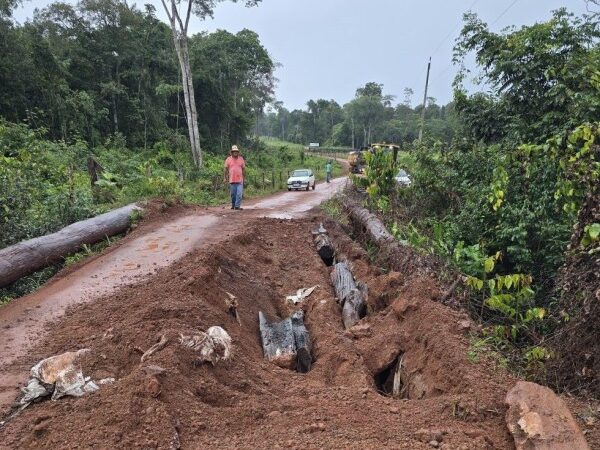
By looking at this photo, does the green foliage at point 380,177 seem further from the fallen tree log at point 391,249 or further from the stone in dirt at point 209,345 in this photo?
the stone in dirt at point 209,345

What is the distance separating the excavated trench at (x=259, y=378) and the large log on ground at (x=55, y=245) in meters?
1.72

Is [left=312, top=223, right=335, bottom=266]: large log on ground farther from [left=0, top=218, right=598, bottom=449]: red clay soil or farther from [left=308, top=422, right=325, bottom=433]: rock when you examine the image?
[left=308, top=422, right=325, bottom=433]: rock

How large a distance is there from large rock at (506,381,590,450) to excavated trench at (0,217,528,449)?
0.11 m

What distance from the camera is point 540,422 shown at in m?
2.85

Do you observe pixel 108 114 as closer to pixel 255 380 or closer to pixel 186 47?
pixel 186 47

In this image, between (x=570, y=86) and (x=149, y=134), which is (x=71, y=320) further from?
(x=149, y=134)

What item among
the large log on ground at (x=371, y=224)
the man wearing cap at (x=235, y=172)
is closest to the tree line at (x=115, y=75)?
the man wearing cap at (x=235, y=172)

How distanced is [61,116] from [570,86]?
21371mm

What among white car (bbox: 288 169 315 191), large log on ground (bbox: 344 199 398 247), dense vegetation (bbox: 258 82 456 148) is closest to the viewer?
large log on ground (bbox: 344 199 398 247)

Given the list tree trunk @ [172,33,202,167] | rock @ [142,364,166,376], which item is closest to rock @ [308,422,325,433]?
rock @ [142,364,166,376]

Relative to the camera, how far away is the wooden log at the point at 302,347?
5.11m

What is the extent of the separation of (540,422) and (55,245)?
7.15 m

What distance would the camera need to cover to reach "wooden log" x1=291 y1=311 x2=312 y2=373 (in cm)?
511

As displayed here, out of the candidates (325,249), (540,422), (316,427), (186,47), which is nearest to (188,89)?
(186,47)
